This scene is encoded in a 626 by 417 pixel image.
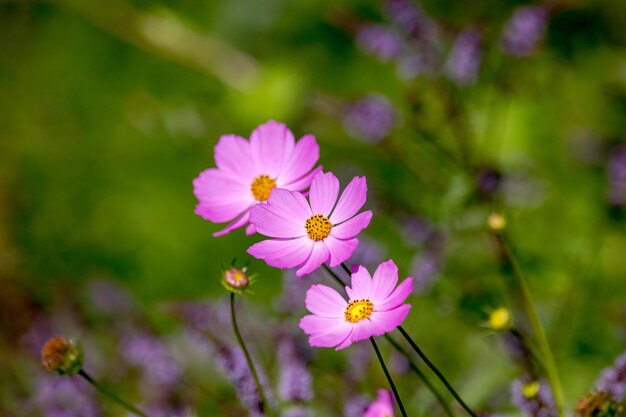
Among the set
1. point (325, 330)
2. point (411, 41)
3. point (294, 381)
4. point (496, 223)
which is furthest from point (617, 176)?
point (325, 330)

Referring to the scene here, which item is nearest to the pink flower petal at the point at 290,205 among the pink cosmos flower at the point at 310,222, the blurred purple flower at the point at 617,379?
the pink cosmos flower at the point at 310,222

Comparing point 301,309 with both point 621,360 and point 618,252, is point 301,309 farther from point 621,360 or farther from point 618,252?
point 618,252

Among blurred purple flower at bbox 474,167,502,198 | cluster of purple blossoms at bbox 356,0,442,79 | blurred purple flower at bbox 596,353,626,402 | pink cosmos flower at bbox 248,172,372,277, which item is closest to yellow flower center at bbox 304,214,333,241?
pink cosmos flower at bbox 248,172,372,277

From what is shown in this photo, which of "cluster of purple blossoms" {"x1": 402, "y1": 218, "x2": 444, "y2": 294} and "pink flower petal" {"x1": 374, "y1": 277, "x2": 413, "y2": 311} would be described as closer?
"pink flower petal" {"x1": 374, "y1": 277, "x2": 413, "y2": 311}

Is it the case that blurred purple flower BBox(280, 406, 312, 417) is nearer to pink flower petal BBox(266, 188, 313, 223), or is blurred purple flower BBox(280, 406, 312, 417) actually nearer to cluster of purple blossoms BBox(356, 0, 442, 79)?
pink flower petal BBox(266, 188, 313, 223)

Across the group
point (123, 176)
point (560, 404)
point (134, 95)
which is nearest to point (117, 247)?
point (123, 176)

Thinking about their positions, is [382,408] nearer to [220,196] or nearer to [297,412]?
[297,412]
